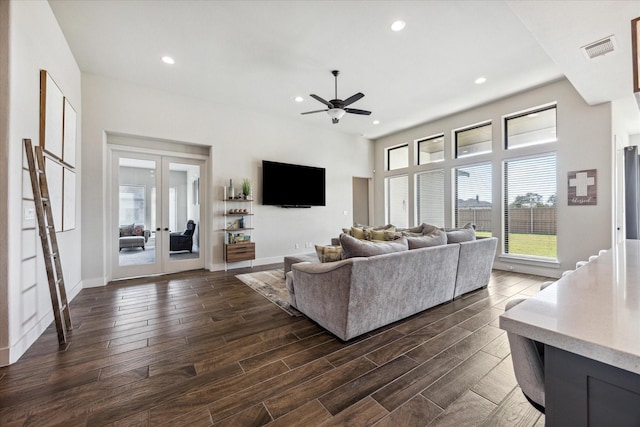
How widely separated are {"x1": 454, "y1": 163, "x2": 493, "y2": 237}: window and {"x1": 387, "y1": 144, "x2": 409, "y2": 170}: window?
1532 millimetres

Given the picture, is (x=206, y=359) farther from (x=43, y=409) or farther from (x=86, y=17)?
(x=86, y=17)

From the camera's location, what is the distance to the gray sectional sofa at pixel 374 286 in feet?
7.52

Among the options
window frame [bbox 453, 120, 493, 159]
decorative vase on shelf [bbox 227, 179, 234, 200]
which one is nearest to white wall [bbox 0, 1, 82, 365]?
decorative vase on shelf [bbox 227, 179, 234, 200]

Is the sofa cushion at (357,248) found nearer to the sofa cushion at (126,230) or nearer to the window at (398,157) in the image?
the sofa cushion at (126,230)

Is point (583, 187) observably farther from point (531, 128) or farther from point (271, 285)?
point (271, 285)

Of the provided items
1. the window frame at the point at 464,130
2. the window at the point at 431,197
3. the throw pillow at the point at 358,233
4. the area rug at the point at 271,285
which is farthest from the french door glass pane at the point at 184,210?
the window frame at the point at 464,130

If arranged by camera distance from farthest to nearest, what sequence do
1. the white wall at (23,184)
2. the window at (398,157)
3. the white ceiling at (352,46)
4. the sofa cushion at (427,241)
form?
the window at (398,157) < the sofa cushion at (427,241) < the white ceiling at (352,46) < the white wall at (23,184)

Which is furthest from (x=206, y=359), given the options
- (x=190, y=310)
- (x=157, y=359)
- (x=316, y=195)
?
(x=316, y=195)

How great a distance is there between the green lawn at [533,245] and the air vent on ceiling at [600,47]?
310 cm

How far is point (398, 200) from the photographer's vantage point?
25.0 ft

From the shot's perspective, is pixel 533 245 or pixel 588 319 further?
→ pixel 533 245

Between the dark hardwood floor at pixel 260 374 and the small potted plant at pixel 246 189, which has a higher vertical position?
the small potted plant at pixel 246 189

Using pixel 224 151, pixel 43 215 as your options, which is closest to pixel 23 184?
pixel 43 215

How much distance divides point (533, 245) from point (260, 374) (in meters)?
5.42
